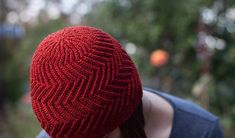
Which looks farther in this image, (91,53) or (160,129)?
(160,129)

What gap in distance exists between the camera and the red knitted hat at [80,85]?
3.37 feet

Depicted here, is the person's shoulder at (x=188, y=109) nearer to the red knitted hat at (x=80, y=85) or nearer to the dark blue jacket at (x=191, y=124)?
the dark blue jacket at (x=191, y=124)

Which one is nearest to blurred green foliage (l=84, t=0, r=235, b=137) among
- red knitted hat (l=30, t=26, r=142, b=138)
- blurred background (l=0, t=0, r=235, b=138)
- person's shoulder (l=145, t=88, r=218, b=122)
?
blurred background (l=0, t=0, r=235, b=138)

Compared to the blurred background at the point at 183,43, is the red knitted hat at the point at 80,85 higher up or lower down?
higher up

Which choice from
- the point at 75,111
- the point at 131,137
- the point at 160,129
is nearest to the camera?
the point at 75,111

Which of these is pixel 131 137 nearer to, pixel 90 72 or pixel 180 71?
pixel 90 72

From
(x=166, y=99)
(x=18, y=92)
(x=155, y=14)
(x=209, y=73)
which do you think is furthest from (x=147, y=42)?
(x=18, y=92)

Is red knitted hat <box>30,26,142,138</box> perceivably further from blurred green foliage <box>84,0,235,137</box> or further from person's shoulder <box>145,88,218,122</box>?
blurred green foliage <box>84,0,235,137</box>

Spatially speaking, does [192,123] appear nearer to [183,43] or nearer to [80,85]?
[80,85]

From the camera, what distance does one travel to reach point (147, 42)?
3623 millimetres

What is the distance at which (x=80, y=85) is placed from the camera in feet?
3.37

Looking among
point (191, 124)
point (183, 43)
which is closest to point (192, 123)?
point (191, 124)

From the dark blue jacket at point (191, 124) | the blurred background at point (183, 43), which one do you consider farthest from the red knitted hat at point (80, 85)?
the blurred background at point (183, 43)

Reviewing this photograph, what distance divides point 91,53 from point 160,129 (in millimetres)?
396
